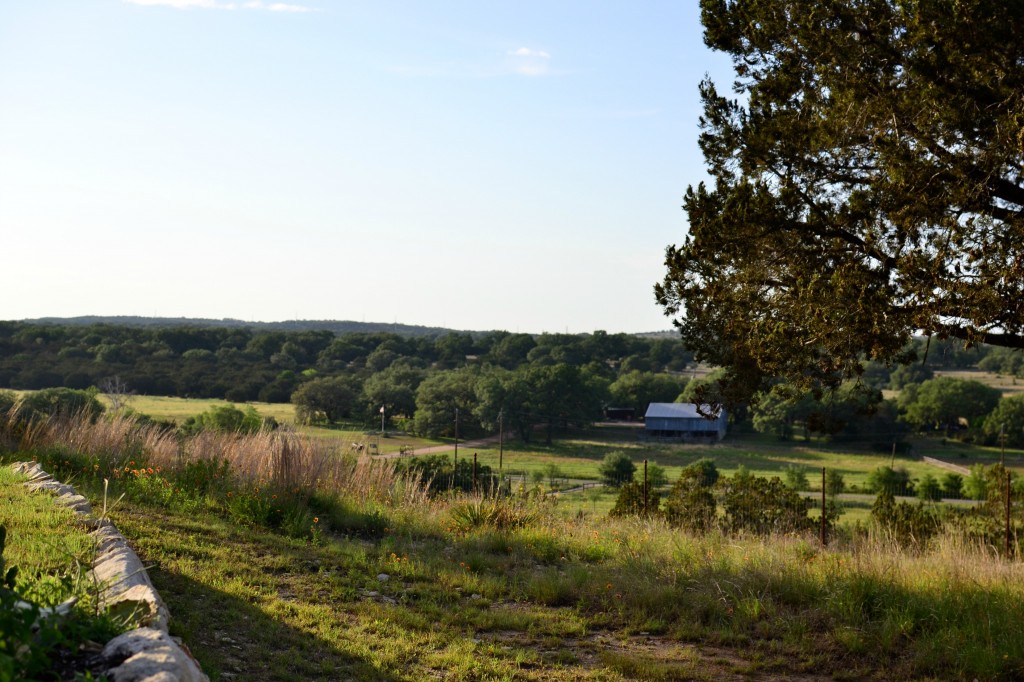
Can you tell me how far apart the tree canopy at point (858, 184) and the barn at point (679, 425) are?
278ft

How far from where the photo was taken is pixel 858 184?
7.30m

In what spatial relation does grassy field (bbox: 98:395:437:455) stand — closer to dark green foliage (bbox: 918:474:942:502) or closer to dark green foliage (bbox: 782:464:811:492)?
dark green foliage (bbox: 782:464:811:492)

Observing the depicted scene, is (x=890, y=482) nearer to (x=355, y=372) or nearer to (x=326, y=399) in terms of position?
(x=326, y=399)

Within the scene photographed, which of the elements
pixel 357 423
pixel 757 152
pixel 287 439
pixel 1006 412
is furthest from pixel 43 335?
pixel 1006 412

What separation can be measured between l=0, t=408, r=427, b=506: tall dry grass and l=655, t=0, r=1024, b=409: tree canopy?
5202 mm

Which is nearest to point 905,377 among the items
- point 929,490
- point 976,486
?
point 976,486

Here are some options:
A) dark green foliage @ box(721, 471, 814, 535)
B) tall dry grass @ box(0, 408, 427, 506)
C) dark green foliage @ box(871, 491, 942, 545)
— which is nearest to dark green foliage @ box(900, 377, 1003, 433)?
dark green foliage @ box(871, 491, 942, 545)

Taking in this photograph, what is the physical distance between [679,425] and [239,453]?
8619 cm

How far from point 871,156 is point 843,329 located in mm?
1459

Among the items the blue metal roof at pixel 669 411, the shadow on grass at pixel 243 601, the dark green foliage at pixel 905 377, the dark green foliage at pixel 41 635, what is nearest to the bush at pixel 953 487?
the blue metal roof at pixel 669 411

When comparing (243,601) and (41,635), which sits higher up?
(41,635)

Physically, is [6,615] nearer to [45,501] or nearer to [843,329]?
[45,501]

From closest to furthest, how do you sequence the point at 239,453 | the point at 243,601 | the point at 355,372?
the point at 243,601 < the point at 239,453 < the point at 355,372

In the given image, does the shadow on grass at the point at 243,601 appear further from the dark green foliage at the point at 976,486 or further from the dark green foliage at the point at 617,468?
the dark green foliage at the point at 976,486
